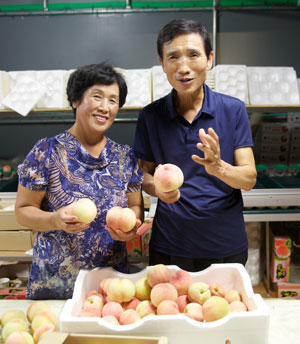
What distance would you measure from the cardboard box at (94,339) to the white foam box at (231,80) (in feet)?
6.90

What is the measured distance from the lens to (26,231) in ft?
8.25

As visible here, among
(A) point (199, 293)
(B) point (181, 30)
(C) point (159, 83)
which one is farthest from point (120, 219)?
(C) point (159, 83)

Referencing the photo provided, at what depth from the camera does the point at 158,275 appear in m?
1.05

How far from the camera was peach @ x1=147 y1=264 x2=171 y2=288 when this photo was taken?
3.46 feet

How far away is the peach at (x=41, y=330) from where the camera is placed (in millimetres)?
930

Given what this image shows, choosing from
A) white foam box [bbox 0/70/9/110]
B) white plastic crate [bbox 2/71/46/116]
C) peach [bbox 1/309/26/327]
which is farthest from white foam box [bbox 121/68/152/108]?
peach [bbox 1/309/26/327]

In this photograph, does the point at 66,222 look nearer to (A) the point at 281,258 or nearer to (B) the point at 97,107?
(B) the point at 97,107

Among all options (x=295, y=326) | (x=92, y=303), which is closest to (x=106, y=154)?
(x=92, y=303)

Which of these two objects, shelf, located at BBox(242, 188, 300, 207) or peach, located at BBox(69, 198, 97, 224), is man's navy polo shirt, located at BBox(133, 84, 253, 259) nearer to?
peach, located at BBox(69, 198, 97, 224)

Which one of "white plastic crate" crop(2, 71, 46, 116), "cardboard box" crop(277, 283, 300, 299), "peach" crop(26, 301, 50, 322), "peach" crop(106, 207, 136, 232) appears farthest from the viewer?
"cardboard box" crop(277, 283, 300, 299)

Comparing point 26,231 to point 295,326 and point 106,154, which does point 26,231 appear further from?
point 295,326

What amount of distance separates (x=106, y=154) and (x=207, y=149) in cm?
39

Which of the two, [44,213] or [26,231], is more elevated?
[44,213]

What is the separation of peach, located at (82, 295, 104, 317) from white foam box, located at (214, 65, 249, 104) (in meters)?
1.99
